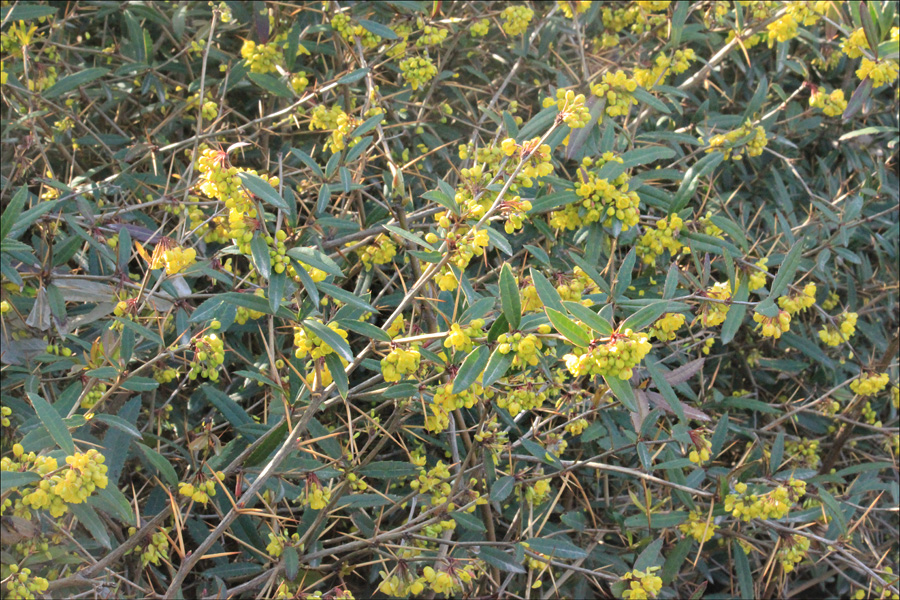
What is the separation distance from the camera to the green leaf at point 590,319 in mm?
1308

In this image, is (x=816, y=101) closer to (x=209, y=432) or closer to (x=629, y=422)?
(x=629, y=422)

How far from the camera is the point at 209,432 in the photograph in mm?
1843

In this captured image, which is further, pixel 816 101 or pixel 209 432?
pixel 816 101

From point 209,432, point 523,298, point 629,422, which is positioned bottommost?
point 629,422

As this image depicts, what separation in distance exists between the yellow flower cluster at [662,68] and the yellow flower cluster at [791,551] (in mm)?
1309

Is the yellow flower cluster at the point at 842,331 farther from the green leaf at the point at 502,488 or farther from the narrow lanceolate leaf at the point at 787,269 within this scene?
the green leaf at the point at 502,488

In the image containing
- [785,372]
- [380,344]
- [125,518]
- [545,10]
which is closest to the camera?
[125,518]

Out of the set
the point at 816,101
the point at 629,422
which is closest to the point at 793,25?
the point at 816,101

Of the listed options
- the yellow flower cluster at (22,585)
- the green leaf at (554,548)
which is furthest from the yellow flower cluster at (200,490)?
the green leaf at (554,548)

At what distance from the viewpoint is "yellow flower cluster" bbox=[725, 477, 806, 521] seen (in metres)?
1.91

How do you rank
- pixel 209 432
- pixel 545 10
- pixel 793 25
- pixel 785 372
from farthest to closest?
pixel 545 10
pixel 785 372
pixel 793 25
pixel 209 432

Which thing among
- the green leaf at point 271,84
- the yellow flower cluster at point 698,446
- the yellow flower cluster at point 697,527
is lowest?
the yellow flower cluster at point 697,527

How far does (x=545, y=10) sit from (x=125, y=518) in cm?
237

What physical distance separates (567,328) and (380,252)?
0.80 meters
